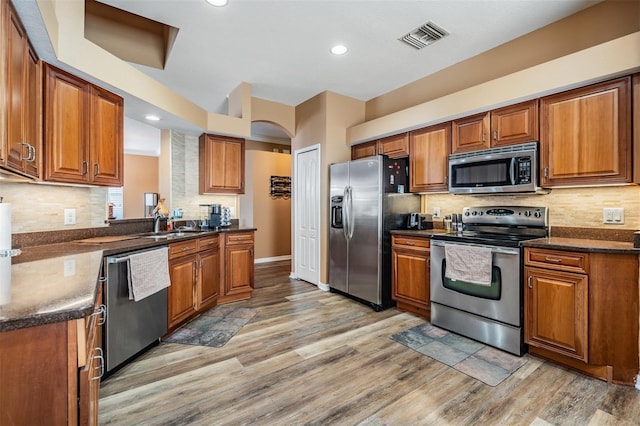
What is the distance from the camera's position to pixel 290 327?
3.06 metres

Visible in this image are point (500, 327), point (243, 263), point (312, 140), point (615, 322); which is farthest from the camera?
point (312, 140)

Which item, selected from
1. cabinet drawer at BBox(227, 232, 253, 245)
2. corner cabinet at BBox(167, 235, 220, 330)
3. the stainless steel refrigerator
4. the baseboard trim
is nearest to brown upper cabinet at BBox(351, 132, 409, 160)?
the stainless steel refrigerator

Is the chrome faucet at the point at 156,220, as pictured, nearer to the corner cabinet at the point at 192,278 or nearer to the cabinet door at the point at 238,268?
the corner cabinet at the point at 192,278

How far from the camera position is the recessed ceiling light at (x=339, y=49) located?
3.16 m

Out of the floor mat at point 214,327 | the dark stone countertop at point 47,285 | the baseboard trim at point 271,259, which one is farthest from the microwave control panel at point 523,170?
the baseboard trim at point 271,259

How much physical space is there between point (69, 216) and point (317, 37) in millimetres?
2722

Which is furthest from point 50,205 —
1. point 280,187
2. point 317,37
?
point 280,187

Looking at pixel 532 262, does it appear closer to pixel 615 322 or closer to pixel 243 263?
pixel 615 322

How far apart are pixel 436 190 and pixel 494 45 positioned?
1.56 m

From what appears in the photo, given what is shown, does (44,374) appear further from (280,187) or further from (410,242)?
(280,187)

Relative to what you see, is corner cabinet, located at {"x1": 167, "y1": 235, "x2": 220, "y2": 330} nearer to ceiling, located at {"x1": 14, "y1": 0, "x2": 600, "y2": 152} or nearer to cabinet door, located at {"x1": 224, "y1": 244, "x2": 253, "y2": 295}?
cabinet door, located at {"x1": 224, "y1": 244, "x2": 253, "y2": 295}

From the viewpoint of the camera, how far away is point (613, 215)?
249 centimetres

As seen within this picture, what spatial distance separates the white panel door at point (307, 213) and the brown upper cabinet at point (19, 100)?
312 cm

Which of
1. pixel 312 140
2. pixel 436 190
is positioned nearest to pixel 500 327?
pixel 436 190
